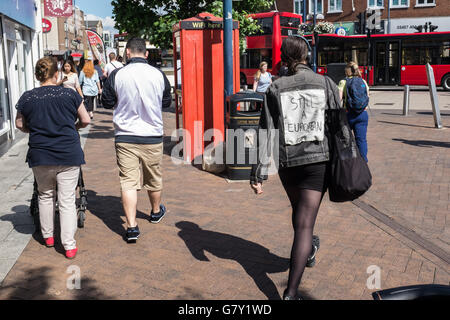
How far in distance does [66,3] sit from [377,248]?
1501 centimetres

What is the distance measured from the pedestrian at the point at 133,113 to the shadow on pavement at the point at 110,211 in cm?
54

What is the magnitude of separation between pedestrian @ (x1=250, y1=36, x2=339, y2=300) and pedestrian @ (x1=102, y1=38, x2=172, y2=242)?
5.09 ft

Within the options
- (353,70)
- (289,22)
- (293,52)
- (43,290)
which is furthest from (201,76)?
(289,22)

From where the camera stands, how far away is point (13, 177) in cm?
758

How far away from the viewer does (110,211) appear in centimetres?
586

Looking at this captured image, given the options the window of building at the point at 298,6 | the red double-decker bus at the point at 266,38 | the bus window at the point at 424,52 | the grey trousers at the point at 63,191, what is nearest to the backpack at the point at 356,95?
the grey trousers at the point at 63,191

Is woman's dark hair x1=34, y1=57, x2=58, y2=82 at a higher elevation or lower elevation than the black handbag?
higher

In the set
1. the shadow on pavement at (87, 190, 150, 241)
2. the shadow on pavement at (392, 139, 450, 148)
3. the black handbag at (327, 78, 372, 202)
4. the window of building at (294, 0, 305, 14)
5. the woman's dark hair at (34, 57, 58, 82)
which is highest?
the window of building at (294, 0, 305, 14)

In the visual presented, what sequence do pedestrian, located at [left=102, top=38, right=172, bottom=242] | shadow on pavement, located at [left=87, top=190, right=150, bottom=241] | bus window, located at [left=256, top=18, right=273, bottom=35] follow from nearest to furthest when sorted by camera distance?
pedestrian, located at [left=102, top=38, right=172, bottom=242] → shadow on pavement, located at [left=87, top=190, right=150, bottom=241] → bus window, located at [left=256, top=18, right=273, bottom=35]

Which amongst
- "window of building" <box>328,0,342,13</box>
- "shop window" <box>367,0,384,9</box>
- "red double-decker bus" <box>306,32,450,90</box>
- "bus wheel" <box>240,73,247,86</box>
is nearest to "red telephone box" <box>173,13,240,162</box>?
"red double-decker bus" <box>306,32,450,90</box>

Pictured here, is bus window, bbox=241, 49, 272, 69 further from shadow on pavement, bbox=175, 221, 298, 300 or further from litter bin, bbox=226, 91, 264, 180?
shadow on pavement, bbox=175, 221, 298, 300

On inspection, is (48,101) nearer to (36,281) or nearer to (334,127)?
(36,281)

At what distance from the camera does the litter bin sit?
23.9 ft
